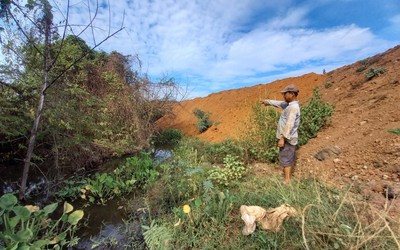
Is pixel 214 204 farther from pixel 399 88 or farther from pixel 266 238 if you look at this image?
pixel 399 88

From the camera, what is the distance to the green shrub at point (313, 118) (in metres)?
5.48

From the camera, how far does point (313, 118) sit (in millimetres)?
5527

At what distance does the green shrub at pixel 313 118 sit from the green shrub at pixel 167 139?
5253 mm

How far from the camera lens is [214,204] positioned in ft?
9.07

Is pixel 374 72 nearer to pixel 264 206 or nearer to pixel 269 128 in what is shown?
pixel 269 128

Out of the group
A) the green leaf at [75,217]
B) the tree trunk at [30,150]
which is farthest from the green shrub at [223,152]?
the tree trunk at [30,150]

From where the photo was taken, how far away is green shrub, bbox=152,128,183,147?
31.8 feet

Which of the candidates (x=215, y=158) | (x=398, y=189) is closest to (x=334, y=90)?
(x=215, y=158)

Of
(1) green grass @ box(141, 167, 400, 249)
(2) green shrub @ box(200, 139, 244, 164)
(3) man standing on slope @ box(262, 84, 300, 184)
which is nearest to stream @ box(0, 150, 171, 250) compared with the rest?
(1) green grass @ box(141, 167, 400, 249)

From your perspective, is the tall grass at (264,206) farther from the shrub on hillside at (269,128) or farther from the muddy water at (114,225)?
the shrub on hillside at (269,128)

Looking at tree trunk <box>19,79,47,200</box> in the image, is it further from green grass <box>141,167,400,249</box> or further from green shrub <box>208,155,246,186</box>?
green shrub <box>208,155,246,186</box>

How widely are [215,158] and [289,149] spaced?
2.18 meters

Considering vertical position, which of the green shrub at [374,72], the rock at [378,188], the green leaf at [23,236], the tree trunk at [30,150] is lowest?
the rock at [378,188]

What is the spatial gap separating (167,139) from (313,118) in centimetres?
621
